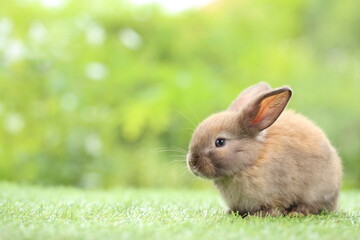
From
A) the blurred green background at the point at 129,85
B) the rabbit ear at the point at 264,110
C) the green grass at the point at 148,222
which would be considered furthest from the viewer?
the blurred green background at the point at 129,85

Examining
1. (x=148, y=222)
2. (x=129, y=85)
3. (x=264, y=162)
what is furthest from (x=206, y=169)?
(x=129, y=85)

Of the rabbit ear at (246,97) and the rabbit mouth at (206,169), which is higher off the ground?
the rabbit ear at (246,97)

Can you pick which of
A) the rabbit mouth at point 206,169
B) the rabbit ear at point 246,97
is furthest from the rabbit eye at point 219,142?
the rabbit ear at point 246,97

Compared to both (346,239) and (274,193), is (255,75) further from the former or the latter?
(346,239)

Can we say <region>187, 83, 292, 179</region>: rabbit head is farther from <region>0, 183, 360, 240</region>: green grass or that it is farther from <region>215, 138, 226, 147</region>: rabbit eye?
<region>0, 183, 360, 240</region>: green grass

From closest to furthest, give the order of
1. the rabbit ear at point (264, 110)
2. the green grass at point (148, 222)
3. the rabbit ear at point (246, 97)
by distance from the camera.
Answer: the green grass at point (148, 222) → the rabbit ear at point (264, 110) → the rabbit ear at point (246, 97)

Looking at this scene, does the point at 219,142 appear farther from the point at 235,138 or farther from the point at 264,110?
the point at 264,110

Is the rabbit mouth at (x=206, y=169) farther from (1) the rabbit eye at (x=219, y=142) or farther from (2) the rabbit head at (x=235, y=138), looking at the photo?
(1) the rabbit eye at (x=219, y=142)
